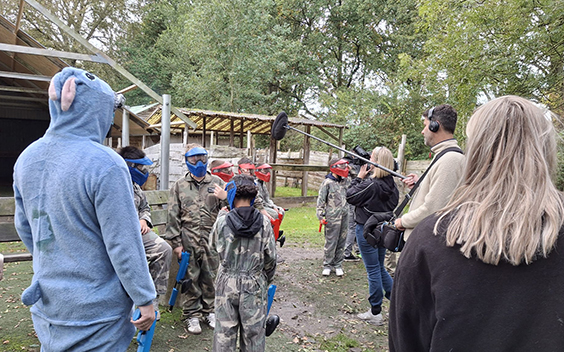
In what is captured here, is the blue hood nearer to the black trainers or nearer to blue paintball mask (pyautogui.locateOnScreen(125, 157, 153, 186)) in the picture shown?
blue paintball mask (pyautogui.locateOnScreen(125, 157, 153, 186))

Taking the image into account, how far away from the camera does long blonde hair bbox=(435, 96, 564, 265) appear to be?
123 cm

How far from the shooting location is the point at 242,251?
11.5 feet

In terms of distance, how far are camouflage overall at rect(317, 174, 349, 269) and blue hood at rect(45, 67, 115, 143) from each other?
568 cm

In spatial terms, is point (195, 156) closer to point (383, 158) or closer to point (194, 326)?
point (194, 326)

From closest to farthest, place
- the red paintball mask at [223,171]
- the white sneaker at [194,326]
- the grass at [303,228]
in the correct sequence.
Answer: the white sneaker at [194,326] → the red paintball mask at [223,171] → the grass at [303,228]

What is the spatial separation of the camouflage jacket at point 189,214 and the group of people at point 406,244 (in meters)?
1.18

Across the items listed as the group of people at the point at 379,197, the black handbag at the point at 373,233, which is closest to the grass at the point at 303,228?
the group of people at the point at 379,197

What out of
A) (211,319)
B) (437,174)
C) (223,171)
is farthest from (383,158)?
(211,319)

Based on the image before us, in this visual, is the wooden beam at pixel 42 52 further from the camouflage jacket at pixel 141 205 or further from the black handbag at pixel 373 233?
the black handbag at pixel 373 233

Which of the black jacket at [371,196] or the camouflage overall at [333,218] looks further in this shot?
the camouflage overall at [333,218]

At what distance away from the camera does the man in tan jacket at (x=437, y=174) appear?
327cm

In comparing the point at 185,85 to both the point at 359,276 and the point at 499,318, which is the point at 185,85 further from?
the point at 499,318

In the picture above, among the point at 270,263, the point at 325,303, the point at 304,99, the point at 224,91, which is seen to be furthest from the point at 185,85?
the point at 270,263

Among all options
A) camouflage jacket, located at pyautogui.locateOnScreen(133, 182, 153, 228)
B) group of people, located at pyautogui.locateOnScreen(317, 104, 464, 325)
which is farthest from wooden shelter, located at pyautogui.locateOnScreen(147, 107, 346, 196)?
camouflage jacket, located at pyautogui.locateOnScreen(133, 182, 153, 228)
